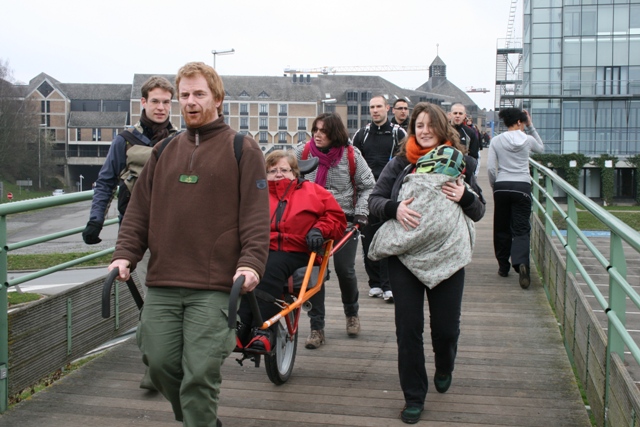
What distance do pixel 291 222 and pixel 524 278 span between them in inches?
158

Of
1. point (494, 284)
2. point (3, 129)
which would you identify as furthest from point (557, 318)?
point (3, 129)

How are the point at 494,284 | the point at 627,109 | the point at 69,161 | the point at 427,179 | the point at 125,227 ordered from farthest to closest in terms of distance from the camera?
1. the point at 69,161
2. the point at 627,109
3. the point at 494,284
4. the point at 427,179
5. the point at 125,227

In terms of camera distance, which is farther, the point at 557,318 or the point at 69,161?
the point at 69,161

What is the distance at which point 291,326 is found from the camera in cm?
500

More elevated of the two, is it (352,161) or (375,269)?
(352,161)

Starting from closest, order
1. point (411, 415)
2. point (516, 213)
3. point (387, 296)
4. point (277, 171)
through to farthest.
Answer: point (411, 415)
point (277, 171)
point (387, 296)
point (516, 213)

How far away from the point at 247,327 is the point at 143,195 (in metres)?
1.22

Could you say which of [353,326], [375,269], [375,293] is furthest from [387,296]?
[353,326]

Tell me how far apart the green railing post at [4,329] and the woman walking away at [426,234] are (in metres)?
2.01

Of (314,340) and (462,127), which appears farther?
(462,127)

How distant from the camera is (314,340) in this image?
5.91 metres

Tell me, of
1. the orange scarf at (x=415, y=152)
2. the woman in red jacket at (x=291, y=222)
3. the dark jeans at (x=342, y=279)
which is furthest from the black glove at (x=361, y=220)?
the orange scarf at (x=415, y=152)

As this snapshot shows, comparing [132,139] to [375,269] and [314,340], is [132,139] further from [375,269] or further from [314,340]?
[375,269]

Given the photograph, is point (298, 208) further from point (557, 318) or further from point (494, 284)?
point (494, 284)
